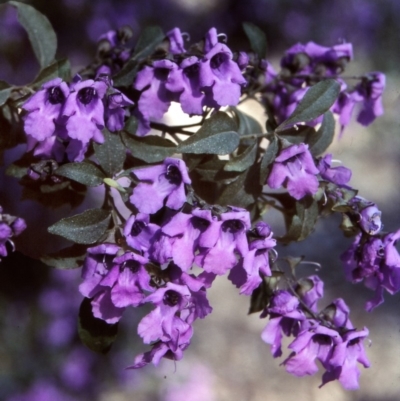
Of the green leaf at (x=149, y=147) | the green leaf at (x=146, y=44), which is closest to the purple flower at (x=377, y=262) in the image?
the green leaf at (x=149, y=147)

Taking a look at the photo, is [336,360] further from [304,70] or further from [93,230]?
[304,70]

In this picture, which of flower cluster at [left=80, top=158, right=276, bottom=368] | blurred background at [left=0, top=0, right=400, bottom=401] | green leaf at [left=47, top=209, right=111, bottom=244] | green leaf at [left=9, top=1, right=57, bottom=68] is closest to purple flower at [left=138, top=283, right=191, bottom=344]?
flower cluster at [left=80, top=158, right=276, bottom=368]

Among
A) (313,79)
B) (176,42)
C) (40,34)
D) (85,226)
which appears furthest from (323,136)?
(40,34)

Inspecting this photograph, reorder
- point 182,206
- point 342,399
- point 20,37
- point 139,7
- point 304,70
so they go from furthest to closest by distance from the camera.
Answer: point 139,7
point 20,37
point 342,399
point 304,70
point 182,206

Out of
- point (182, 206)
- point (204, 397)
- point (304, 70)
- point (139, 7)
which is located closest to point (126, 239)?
point (182, 206)

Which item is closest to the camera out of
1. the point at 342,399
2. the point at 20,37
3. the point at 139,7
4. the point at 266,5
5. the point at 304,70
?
the point at 304,70

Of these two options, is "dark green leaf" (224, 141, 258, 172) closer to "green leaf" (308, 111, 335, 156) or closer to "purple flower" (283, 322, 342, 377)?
"green leaf" (308, 111, 335, 156)

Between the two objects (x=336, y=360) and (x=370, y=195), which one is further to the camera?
(x=370, y=195)
